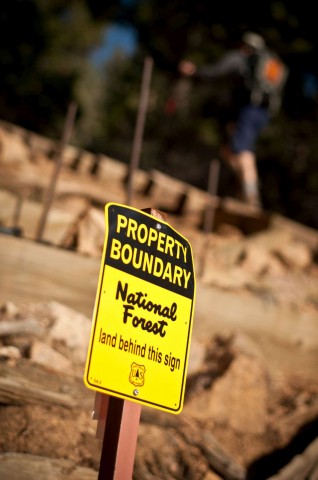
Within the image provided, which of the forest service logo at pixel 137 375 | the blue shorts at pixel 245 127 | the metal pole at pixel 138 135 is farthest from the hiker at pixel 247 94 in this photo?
the forest service logo at pixel 137 375

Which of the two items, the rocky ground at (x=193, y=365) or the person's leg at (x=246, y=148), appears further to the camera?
the person's leg at (x=246, y=148)

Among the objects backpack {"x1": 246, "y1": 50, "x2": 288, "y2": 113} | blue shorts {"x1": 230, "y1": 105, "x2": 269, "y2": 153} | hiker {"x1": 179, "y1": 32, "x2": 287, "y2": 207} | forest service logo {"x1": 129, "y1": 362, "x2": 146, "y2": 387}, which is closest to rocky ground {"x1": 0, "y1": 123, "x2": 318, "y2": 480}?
forest service logo {"x1": 129, "y1": 362, "x2": 146, "y2": 387}

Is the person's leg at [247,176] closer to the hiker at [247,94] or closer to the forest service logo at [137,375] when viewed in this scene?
the hiker at [247,94]

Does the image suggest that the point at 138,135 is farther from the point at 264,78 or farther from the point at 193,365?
the point at 264,78

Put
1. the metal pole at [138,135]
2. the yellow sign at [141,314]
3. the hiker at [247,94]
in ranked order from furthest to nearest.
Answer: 1. the hiker at [247,94]
2. the metal pole at [138,135]
3. the yellow sign at [141,314]

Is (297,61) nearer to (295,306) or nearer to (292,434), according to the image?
(295,306)

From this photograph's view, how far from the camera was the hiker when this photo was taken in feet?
22.1

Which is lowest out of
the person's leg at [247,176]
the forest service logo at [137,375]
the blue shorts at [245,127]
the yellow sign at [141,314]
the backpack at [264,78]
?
the person's leg at [247,176]

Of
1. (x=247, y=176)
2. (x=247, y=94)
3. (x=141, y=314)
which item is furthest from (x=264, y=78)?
(x=141, y=314)

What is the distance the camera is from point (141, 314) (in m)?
1.99

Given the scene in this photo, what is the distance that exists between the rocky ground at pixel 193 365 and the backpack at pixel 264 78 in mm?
1835

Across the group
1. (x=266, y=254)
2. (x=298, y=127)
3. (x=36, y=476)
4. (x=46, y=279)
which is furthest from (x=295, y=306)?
(x=298, y=127)

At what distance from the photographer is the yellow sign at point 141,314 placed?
1.87 meters

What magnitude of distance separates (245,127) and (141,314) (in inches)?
211
